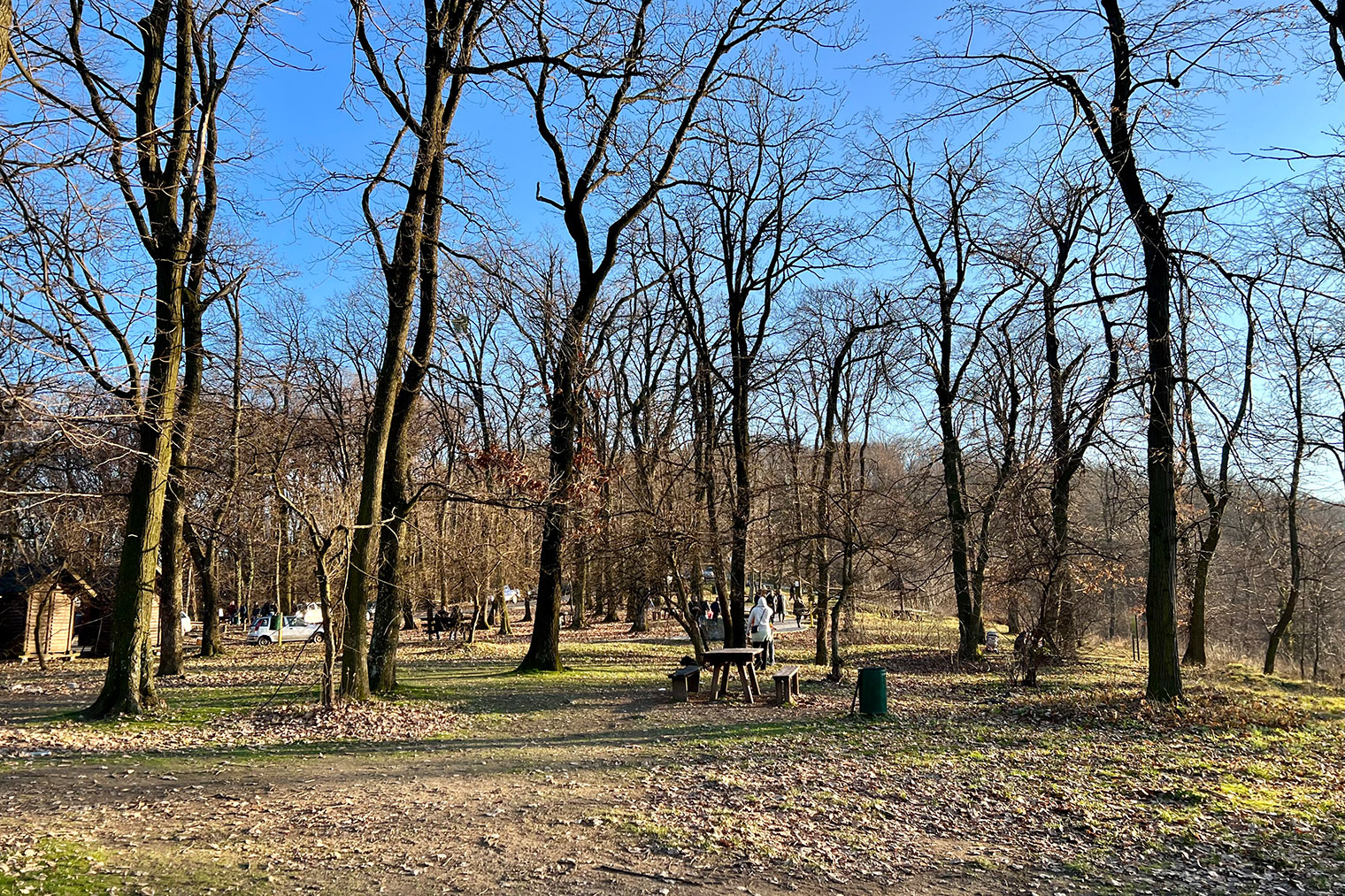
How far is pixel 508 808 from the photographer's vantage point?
22.6ft

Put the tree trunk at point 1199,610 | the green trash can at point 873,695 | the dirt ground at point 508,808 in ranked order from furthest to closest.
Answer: the tree trunk at point 1199,610
the green trash can at point 873,695
the dirt ground at point 508,808

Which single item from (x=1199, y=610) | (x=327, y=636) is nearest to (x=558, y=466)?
(x=327, y=636)

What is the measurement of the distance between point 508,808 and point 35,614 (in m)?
18.7

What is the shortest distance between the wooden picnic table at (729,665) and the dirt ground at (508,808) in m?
1.31

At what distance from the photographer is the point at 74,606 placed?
21234 mm

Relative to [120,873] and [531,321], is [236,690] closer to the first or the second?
[531,321]

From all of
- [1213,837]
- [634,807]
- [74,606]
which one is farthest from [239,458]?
[1213,837]

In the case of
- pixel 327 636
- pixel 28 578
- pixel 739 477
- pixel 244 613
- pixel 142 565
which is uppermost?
pixel 739 477

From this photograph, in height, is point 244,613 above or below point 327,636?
below

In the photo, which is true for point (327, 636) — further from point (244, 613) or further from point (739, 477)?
point (244, 613)

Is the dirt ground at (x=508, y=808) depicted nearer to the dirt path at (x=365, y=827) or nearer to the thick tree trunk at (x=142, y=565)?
the dirt path at (x=365, y=827)

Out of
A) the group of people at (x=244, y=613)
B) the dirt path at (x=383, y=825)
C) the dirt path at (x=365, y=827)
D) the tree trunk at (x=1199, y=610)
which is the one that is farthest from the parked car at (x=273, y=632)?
the tree trunk at (x=1199, y=610)

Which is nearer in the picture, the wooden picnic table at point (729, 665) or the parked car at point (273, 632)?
the wooden picnic table at point (729, 665)

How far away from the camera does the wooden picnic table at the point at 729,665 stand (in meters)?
13.0
